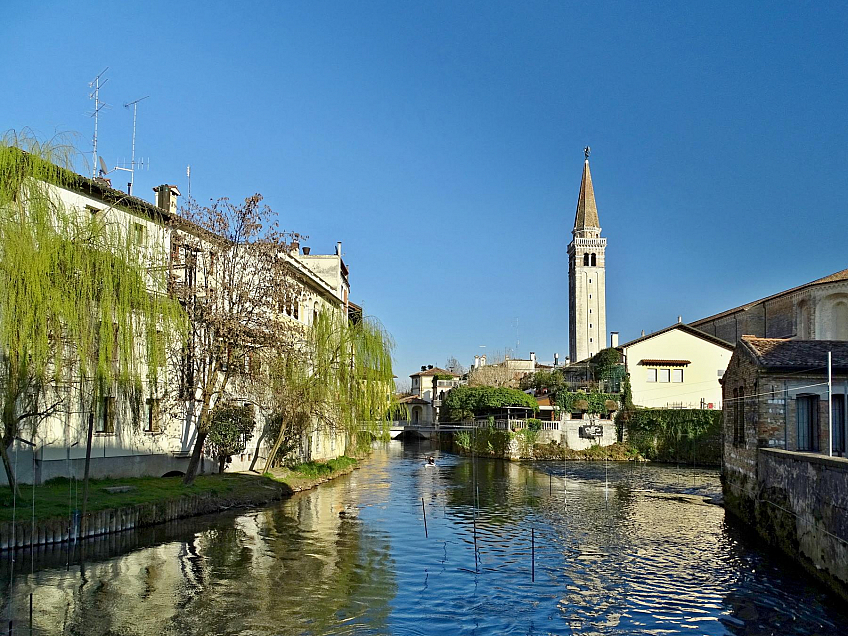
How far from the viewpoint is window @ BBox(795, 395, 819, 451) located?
958 inches

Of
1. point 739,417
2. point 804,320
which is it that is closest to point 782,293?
point 804,320

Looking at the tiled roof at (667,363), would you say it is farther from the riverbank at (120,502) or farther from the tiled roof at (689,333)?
the riverbank at (120,502)

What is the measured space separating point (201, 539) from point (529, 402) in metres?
47.0

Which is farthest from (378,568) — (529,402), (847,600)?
(529,402)

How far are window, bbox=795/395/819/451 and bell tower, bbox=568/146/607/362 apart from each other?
304ft

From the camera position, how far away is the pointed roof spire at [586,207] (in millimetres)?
121625

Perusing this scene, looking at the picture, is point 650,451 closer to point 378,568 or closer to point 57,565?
point 378,568

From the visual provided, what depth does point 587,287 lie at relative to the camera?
119 metres

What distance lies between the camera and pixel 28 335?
61.1 ft

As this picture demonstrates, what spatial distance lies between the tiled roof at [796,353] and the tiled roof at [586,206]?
317ft

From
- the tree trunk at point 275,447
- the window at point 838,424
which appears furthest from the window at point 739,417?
the tree trunk at point 275,447

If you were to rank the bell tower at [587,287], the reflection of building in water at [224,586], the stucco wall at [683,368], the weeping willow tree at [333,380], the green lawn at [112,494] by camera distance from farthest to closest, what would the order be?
the bell tower at [587,287] < the stucco wall at [683,368] < the weeping willow tree at [333,380] < the green lawn at [112,494] < the reflection of building in water at [224,586]

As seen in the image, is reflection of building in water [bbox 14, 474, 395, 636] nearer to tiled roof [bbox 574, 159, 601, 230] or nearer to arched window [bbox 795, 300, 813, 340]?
arched window [bbox 795, 300, 813, 340]

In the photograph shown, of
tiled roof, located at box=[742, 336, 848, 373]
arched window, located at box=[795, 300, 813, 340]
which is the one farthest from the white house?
arched window, located at box=[795, 300, 813, 340]
